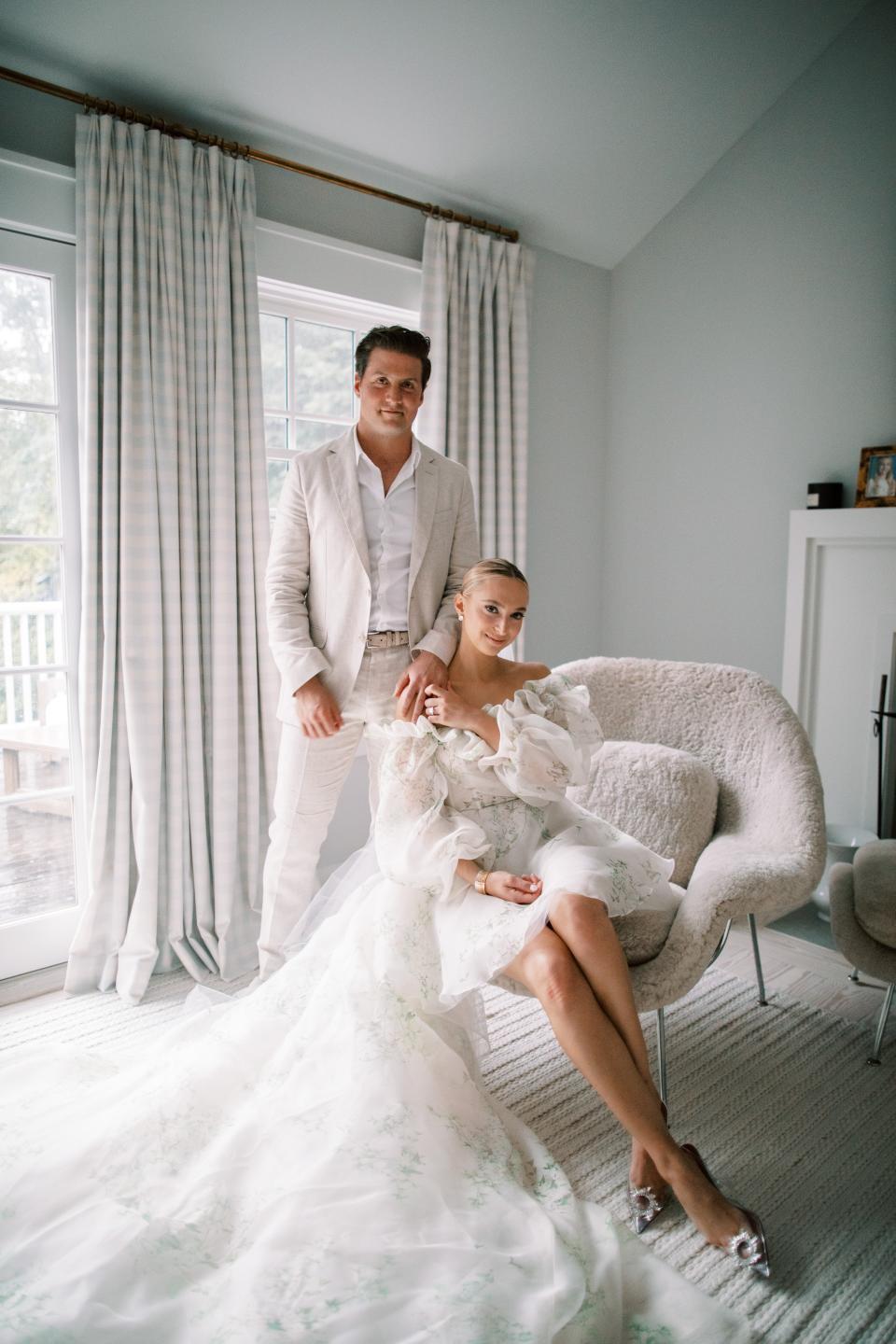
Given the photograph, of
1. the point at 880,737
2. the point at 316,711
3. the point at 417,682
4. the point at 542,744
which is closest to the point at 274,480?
the point at 316,711

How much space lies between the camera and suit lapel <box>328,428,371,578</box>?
232 centimetres

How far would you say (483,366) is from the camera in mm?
3318

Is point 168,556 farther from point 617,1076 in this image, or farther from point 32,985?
point 617,1076

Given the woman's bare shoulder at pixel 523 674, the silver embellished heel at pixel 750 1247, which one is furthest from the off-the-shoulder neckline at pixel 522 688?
the silver embellished heel at pixel 750 1247

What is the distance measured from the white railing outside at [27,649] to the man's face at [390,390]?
3.49 feet

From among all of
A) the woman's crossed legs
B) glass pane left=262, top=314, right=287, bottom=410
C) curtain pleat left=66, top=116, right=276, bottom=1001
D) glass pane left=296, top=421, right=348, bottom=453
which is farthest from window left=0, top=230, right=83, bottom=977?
the woman's crossed legs

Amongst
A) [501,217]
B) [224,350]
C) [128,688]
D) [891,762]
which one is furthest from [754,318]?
[128,688]

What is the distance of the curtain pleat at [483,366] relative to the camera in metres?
3.15

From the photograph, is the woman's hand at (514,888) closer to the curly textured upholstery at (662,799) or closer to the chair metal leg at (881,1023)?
the curly textured upholstery at (662,799)

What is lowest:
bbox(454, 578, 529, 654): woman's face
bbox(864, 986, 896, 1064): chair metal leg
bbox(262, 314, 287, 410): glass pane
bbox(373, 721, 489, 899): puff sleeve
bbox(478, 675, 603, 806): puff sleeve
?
bbox(864, 986, 896, 1064): chair metal leg

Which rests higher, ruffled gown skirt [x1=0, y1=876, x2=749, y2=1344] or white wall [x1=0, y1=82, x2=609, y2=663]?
white wall [x1=0, y1=82, x2=609, y2=663]

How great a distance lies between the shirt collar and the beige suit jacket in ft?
0.04

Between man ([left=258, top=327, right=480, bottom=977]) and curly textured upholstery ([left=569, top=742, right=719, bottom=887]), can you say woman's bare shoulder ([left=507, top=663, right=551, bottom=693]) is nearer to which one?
man ([left=258, top=327, right=480, bottom=977])

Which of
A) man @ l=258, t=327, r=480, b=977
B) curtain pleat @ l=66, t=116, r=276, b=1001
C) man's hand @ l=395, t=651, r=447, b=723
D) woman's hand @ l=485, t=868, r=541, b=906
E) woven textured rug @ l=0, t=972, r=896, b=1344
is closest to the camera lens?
woven textured rug @ l=0, t=972, r=896, b=1344
